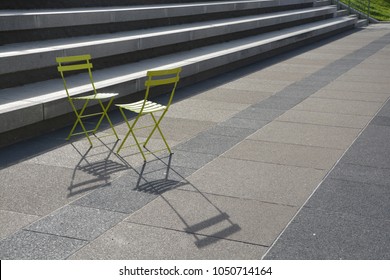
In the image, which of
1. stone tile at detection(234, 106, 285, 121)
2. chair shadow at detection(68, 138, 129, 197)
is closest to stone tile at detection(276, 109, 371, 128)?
stone tile at detection(234, 106, 285, 121)

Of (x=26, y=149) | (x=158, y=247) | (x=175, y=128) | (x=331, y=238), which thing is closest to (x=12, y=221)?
(x=158, y=247)

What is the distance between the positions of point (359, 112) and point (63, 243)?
620 centimetres

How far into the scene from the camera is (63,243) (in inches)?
182

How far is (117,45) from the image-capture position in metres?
10.9

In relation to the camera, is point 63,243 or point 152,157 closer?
point 63,243

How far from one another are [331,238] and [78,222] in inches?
78.6

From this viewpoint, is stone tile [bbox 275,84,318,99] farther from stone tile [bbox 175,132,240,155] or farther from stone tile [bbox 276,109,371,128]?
stone tile [bbox 175,132,240,155]

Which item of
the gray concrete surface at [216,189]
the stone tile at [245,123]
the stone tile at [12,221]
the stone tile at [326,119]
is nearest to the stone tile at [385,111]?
the gray concrete surface at [216,189]

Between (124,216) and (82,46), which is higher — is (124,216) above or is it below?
below

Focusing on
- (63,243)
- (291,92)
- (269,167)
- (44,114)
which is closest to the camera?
(63,243)

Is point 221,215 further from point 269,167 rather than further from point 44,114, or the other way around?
point 44,114

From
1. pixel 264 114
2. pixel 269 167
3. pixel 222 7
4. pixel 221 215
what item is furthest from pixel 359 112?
pixel 222 7

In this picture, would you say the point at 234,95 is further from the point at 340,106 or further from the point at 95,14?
the point at 95,14

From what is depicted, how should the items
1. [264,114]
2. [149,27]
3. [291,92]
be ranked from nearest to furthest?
[264,114] < [291,92] < [149,27]
